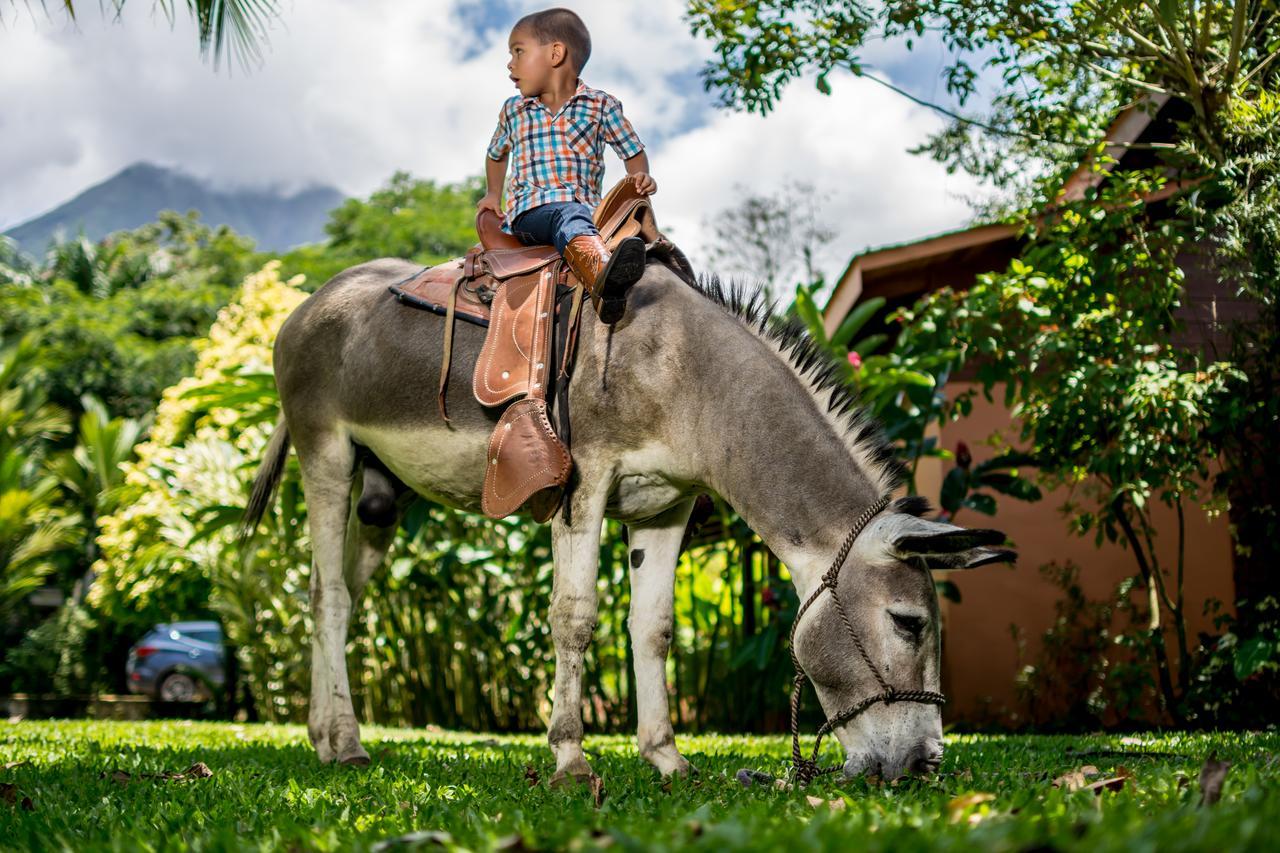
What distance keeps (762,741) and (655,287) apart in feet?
12.4

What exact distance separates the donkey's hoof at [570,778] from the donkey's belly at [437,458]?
1279 mm

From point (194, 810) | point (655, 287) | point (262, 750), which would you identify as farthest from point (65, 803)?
point (655, 287)

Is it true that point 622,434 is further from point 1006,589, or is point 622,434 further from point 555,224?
point 1006,589

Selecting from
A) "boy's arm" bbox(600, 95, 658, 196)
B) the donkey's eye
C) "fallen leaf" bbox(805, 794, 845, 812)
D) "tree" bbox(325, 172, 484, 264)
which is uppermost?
"tree" bbox(325, 172, 484, 264)

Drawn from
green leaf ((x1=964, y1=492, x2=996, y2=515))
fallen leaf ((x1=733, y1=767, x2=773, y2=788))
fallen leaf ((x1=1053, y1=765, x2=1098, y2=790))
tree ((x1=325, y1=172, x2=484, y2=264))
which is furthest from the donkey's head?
tree ((x1=325, y1=172, x2=484, y2=264))

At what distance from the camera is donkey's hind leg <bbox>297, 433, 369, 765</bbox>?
461cm

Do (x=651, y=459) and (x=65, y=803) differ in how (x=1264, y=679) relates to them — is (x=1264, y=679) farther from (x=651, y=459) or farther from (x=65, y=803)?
(x=65, y=803)

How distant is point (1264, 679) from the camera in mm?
6734

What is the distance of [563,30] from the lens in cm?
436

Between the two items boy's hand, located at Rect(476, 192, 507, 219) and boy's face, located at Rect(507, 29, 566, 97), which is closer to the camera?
boy's face, located at Rect(507, 29, 566, 97)

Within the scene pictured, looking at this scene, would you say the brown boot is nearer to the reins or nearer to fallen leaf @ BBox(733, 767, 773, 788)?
the reins

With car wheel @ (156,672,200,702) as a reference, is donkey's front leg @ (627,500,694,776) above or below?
above

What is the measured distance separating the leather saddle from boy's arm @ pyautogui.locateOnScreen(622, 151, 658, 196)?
0.16 ft

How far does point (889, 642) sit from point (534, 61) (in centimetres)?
261
